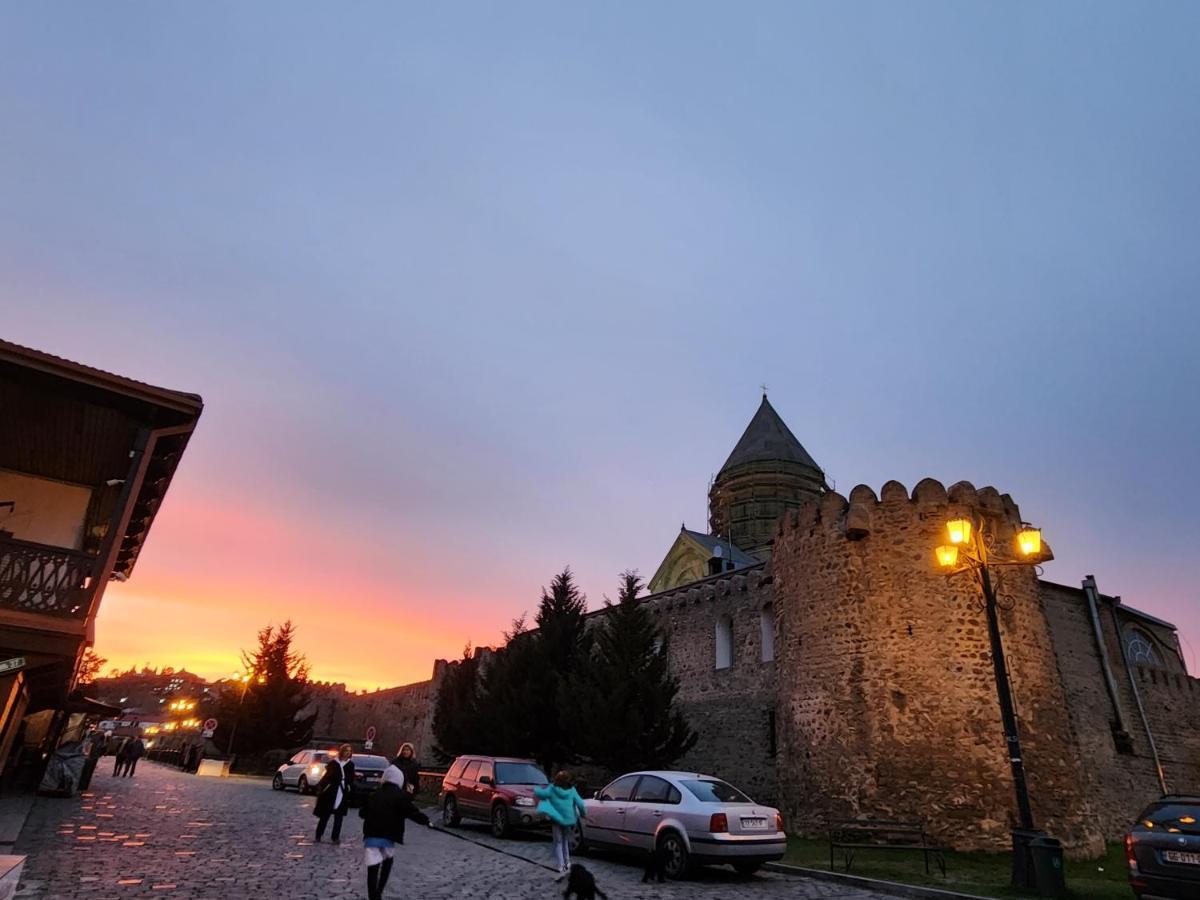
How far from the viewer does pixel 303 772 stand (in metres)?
24.9

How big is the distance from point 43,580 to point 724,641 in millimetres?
20374

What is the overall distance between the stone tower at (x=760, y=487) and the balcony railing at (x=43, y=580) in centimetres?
3702

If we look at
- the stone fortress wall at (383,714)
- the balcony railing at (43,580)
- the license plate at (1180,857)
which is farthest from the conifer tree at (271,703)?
the license plate at (1180,857)

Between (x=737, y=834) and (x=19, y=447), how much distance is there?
1453cm

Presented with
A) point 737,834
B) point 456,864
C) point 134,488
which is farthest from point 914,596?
point 134,488

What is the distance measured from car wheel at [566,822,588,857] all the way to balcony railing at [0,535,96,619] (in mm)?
9027

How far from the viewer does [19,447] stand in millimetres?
13367

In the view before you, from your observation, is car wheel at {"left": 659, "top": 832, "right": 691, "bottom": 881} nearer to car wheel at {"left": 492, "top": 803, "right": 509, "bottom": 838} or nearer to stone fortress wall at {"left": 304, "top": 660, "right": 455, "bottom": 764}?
car wheel at {"left": 492, "top": 803, "right": 509, "bottom": 838}

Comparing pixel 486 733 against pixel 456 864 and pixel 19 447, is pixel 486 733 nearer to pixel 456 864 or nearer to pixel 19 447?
pixel 456 864

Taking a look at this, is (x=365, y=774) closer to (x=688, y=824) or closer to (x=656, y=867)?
(x=656, y=867)

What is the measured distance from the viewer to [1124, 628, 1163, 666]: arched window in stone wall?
23172mm

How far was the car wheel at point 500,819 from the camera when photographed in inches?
593

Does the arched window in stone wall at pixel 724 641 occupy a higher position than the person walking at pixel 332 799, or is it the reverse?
the arched window in stone wall at pixel 724 641

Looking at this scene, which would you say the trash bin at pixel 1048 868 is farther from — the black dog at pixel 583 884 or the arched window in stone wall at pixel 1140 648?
the arched window in stone wall at pixel 1140 648
